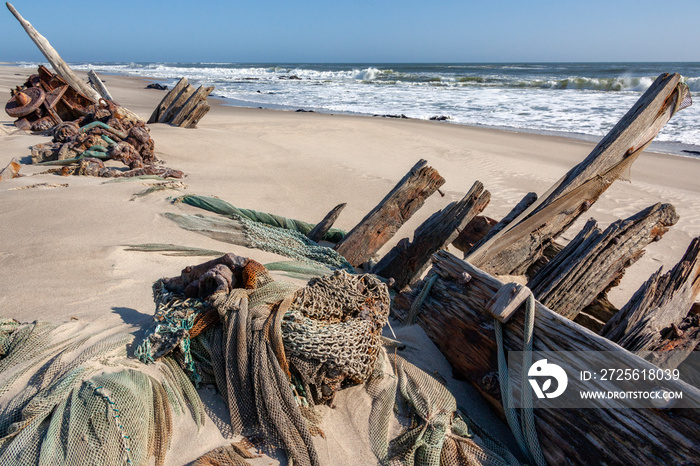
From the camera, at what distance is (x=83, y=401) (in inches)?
78.0

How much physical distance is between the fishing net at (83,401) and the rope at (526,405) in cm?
153

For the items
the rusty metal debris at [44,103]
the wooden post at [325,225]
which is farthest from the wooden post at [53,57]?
the wooden post at [325,225]

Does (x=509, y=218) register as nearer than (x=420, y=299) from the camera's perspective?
No

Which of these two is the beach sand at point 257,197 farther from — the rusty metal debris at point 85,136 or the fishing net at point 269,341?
the rusty metal debris at point 85,136

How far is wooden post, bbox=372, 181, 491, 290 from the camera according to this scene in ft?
11.9

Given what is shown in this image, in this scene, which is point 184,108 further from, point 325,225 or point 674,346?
point 674,346

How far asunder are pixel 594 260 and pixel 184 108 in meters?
10.1

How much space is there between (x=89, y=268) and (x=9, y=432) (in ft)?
6.46

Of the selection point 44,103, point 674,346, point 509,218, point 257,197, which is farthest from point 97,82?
point 674,346

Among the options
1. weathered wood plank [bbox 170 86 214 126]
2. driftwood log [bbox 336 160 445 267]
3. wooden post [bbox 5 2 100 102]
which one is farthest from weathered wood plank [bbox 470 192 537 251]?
wooden post [bbox 5 2 100 102]

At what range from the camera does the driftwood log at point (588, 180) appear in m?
3.18

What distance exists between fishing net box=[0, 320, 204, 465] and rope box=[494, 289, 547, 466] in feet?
5.03

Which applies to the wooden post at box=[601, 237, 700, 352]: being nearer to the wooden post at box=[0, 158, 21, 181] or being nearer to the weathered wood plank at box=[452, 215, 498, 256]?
the weathered wood plank at box=[452, 215, 498, 256]

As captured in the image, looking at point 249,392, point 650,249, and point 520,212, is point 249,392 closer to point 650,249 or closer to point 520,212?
point 520,212
